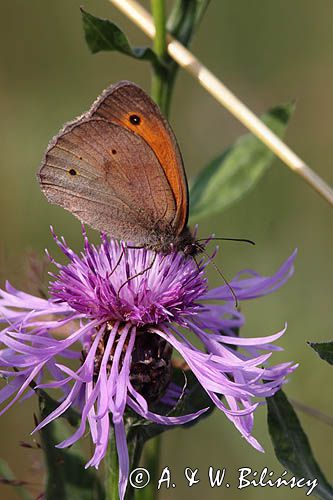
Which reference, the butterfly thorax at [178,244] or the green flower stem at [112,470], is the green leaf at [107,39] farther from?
the green flower stem at [112,470]

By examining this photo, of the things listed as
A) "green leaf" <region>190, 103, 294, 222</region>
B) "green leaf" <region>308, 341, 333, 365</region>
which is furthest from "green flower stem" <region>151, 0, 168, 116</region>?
"green leaf" <region>308, 341, 333, 365</region>

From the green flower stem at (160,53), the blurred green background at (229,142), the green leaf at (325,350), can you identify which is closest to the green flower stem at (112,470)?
the green leaf at (325,350)

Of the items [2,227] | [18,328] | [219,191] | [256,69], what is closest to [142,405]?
[18,328]

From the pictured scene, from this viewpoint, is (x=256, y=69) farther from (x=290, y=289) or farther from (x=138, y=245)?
(x=138, y=245)

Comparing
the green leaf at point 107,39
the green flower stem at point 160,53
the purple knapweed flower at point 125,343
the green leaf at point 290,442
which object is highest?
the green leaf at point 107,39

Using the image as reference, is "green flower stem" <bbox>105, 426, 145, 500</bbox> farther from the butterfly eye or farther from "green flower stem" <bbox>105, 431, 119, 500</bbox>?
the butterfly eye
